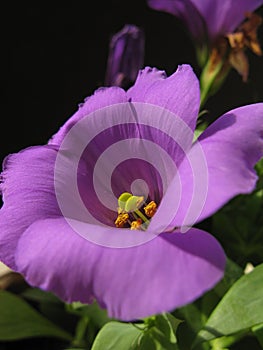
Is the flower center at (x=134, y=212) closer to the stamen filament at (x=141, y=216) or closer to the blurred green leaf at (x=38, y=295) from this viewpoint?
the stamen filament at (x=141, y=216)

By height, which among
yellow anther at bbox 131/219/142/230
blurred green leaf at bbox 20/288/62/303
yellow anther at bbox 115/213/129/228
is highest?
yellow anther at bbox 115/213/129/228

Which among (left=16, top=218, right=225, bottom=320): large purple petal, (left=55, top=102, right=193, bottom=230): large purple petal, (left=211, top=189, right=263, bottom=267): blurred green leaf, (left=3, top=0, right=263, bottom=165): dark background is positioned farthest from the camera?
(left=3, top=0, right=263, bottom=165): dark background

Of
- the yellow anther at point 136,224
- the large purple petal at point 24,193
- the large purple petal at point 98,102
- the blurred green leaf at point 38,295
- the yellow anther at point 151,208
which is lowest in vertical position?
the blurred green leaf at point 38,295

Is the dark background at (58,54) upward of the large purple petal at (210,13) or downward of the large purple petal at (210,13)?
downward

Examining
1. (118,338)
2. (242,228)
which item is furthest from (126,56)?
(118,338)

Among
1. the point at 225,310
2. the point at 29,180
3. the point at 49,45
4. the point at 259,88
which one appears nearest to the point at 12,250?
the point at 29,180

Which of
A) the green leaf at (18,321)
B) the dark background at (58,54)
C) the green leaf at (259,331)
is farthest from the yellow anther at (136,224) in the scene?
the dark background at (58,54)

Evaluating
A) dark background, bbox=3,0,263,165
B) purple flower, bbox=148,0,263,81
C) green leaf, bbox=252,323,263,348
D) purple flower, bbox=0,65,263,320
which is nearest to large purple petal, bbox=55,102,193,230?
purple flower, bbox=0,65,263,320

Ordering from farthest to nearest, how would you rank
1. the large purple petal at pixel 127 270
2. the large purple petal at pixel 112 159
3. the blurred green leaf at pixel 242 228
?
the blurred green leaf at pixel 242 228, the large purple petal at pixel 112 159, the large purple petal at pixel 127 270

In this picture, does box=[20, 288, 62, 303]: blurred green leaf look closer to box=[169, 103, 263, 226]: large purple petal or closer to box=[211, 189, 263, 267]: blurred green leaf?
box=[211, 189, 263, 267]: blurred green leaf
